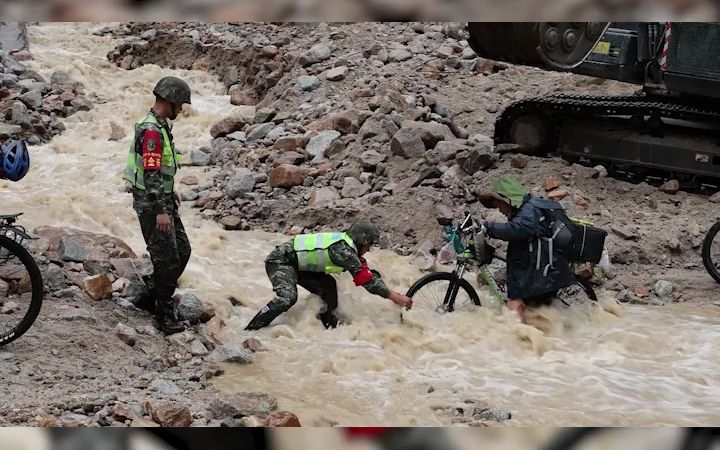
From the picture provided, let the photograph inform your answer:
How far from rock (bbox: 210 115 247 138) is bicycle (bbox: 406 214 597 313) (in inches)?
110

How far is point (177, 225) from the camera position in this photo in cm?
386

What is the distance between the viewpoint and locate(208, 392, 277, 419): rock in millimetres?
2451

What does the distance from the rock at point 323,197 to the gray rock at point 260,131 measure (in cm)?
110

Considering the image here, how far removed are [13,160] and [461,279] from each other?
2.01 meters

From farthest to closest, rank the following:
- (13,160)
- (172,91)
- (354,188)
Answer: (354,188)
(172,91)
(13,160)

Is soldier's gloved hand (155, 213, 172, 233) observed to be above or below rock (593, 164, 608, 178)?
below

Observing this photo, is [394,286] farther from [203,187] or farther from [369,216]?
[203,187]

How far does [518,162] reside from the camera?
18.4 ft

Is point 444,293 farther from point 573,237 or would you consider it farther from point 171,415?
point 171,415

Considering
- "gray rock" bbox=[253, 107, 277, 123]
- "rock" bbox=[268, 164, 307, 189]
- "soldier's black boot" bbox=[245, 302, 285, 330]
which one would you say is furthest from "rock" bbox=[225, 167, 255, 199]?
"soldier's black boot" bbox=[245, 302, 285, 330]

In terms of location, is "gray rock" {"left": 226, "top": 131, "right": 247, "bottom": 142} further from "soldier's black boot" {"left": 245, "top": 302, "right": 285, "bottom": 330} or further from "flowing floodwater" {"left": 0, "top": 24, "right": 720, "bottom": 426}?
"soldier's black boot" {"left": 245, "top": 302, "right": 285, "bottom": 330}

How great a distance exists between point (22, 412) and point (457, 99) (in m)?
4.69

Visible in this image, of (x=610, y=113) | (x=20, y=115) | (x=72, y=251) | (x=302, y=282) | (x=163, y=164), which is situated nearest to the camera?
(x=163, y=164)

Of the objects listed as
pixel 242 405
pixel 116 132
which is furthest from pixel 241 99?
pixel 242 405
